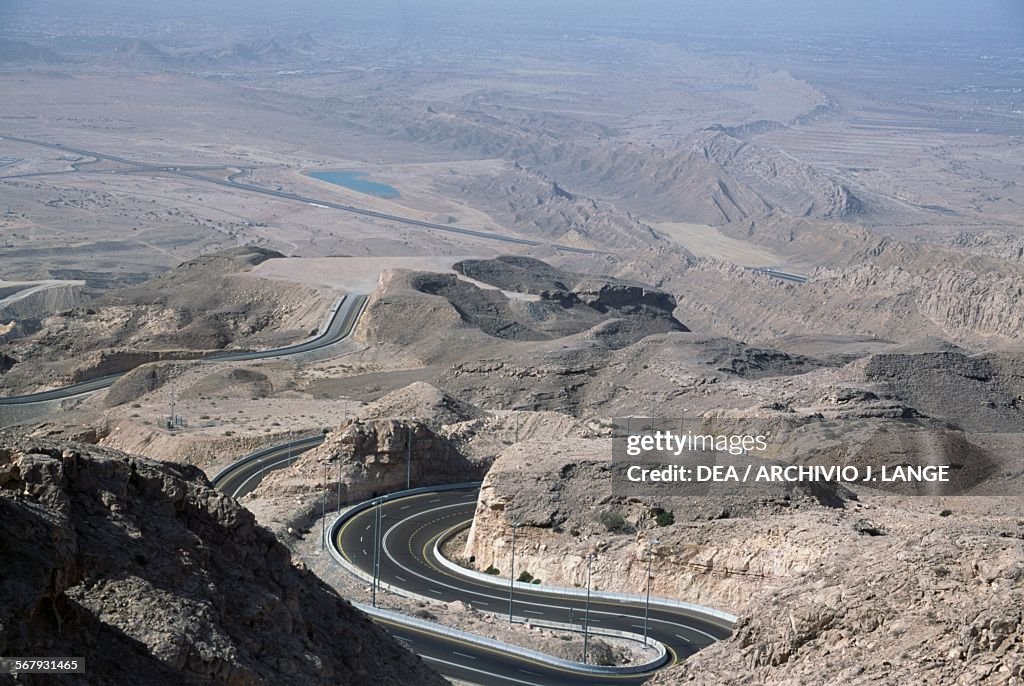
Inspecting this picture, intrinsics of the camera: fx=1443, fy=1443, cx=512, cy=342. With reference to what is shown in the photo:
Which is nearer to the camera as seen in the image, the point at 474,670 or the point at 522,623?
the point at 474,670

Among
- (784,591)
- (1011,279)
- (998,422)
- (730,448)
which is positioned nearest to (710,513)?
(730,448)

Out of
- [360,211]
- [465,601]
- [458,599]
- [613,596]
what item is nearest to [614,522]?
[613,596]

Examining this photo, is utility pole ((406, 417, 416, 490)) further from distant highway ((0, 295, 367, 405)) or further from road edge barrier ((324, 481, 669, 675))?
distant highway ((0, 295, 367, 405))

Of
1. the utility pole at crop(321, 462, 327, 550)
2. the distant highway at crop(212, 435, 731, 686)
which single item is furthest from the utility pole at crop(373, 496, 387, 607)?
the utility pole at crop(321, 462, 327, 550)

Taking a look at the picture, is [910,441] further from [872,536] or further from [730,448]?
[872,536]

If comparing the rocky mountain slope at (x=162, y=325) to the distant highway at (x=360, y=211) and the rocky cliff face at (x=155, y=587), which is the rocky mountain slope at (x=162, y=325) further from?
the distant highway at (x=360, y=211)

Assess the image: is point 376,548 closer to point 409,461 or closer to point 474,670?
point 409,461

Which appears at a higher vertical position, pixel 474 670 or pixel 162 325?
pixel 474 670
